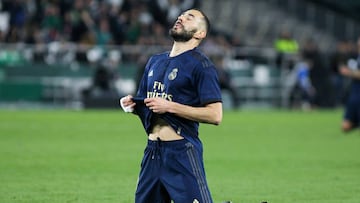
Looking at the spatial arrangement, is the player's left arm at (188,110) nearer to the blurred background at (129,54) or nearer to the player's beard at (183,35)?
the player's beard at (183,35)

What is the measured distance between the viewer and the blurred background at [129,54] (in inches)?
1319

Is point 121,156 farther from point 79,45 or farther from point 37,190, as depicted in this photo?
point 79,45

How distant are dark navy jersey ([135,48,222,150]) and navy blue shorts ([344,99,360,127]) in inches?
557

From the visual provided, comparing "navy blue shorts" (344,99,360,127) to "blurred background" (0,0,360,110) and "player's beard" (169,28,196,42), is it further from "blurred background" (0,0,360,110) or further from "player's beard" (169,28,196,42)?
"player's beard" (169,28,196,42)

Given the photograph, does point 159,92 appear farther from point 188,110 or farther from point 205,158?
point 205,158

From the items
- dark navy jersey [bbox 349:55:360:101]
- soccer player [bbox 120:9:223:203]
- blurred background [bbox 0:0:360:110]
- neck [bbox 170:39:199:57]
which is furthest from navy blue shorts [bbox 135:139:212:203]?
blurred background [bbox 0:0:360:110]

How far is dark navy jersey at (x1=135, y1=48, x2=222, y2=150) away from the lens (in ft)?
29.1

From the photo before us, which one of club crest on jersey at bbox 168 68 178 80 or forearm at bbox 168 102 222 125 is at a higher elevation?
club crest on jersey at bbox 168 68 178 80

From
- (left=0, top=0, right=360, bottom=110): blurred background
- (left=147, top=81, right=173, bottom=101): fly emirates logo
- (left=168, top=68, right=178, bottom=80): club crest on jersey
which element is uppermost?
(left=168, top=68, right=178, bottom=80): club crest on jersey

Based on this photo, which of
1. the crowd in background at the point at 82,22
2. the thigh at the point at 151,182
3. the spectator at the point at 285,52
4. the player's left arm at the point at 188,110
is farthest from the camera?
the spectator at the point at 285,52

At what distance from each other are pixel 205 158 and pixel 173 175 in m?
9.40

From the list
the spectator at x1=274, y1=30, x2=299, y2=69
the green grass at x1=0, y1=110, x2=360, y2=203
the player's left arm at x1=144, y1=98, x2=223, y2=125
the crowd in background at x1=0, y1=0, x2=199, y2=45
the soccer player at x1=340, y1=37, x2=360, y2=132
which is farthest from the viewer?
the spectator at x1=274, y1=30, x2=299, y2=69

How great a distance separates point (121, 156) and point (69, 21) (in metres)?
16.1

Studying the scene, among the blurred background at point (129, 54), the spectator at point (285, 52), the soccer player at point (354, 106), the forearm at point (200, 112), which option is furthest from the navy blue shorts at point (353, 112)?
the spectator at point (285, 52)
